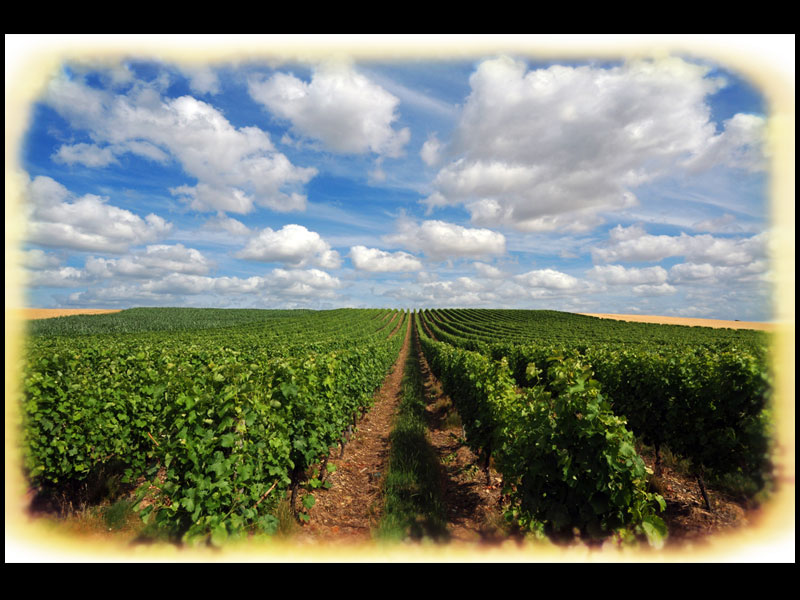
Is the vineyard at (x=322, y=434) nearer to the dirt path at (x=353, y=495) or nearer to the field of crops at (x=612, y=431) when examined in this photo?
the field of crops at (x=612, y=431)

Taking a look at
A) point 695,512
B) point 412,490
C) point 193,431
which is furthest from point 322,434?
point 695,512

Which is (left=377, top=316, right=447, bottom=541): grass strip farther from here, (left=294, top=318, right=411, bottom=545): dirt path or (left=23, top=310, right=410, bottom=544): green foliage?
(left=23, top=310, right=410, bottom=544): green foliage

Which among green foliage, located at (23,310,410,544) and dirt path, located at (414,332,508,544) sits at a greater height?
green foliage, located at (23,310,410,544)

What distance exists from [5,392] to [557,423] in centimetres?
592

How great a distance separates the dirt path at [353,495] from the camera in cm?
595

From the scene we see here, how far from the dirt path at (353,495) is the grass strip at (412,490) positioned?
290 mm

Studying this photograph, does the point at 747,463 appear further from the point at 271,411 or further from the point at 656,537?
the point at 271,411

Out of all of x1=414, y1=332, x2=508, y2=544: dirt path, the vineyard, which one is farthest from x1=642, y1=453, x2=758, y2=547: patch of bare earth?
x1=414, y1=332, x2=508, y2=544: dirt path

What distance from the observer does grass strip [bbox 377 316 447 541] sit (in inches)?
229

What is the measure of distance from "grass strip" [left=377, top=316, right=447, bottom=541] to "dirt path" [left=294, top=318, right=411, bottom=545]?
29cm

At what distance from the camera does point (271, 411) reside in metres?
5.61

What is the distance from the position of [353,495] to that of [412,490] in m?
1.28

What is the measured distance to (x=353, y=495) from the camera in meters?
A: 7.41

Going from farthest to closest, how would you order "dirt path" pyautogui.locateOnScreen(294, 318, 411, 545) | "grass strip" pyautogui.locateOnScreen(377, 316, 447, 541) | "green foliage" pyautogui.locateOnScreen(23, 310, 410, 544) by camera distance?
"dirt path" pyautogui.locateOnScreen(294, 318, 411, 545)
"grass strip" pyautogui.locateOnScreen(377, 316, 447, 541)
"green foliage" pyautogui.locateOnScreen(23, 310, 410, 544)
